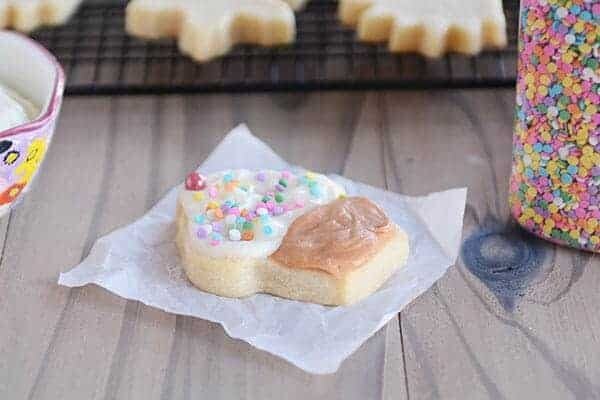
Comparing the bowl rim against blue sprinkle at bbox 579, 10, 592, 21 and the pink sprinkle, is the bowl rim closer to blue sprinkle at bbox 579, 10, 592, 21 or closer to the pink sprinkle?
the pink sprinkle

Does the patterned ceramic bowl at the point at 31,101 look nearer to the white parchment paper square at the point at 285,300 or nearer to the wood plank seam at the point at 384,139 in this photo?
the white parchment paper square at the point at 285,300

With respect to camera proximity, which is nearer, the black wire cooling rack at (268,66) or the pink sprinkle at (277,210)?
the pink sprinkle at (277,210)

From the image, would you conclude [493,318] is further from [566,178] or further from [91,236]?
[91,236]

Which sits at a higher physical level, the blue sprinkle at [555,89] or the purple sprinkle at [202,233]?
the blue sprinkle at [555,89]

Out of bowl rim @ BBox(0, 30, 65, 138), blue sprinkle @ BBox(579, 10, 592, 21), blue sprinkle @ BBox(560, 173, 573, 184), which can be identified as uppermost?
blue sprinkle @ BBox(579, 10, 592, 21)

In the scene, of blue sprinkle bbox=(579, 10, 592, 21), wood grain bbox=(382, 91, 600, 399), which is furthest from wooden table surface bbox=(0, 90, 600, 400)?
blue sprinkle bbox=(579, 10, 592, 21)

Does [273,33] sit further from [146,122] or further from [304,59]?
[146,122]

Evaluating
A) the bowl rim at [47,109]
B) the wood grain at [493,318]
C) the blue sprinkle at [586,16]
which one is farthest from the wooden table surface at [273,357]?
the blue sprinkle at [586,16]

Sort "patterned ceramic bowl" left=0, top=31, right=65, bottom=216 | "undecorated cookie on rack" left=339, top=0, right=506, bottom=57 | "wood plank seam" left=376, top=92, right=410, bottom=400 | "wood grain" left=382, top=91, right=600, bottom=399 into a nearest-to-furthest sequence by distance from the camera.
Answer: "wood grain" left=382, top=91, right=600, bottom=399 < "patterned ceramic bowl" left=0, top=31, right=65, bottom=216 < "wood plank seam" left=376, top=92, right=410, bottom=400 < "undecorated cookie on rack" left=339, top=0, right=506, bottom=57
